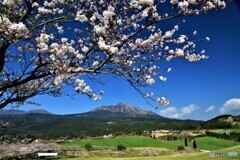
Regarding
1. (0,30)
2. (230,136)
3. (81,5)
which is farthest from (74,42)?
(230,136)

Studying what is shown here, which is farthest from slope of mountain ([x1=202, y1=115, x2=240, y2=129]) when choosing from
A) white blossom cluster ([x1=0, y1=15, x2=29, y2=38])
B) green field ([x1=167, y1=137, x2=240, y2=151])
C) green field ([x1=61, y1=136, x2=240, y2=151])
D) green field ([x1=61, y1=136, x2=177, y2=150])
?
white blossom cluster ([x1=0, y1=15, x2=29, y2=38])

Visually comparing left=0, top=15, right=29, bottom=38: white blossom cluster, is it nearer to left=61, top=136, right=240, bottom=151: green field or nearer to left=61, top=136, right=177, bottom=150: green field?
left=61, top=136, right=240, bottom=151: green field

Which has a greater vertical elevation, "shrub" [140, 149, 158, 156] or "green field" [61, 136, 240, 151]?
"green field" [61, 136, 240, 151]

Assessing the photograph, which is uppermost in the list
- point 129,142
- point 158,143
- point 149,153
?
point 129,142

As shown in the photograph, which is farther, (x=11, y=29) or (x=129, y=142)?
(x=129, y=142)

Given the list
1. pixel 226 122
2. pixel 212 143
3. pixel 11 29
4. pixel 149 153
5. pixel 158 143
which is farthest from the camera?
pixel 226 122

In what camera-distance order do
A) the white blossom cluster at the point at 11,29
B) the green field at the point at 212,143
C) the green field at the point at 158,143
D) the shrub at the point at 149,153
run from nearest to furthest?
1. the white blossom cluster at the point at 11,29
2. the shrub at the point at 149,153
3. the green field at the point at 212,143
4. the green field at the point at 158,143

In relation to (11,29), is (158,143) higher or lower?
higher

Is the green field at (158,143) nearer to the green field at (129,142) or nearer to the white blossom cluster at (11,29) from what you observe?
the green field at (129,142)

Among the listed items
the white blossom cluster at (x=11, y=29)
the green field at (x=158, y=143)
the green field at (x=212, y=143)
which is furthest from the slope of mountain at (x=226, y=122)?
the white blossom cluster at (x=11, y=29)

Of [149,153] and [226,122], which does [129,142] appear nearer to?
[149,153]

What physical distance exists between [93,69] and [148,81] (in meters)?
1.52

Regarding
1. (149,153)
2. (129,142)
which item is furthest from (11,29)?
(129,142)

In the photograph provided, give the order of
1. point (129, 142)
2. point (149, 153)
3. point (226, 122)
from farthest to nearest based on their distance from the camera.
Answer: point (226, 122)
point (129, 142)
point (149, 153)
